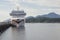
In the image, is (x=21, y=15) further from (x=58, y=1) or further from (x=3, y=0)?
(x=58, y=1)

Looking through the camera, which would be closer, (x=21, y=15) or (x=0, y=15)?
(x=21, y=15)

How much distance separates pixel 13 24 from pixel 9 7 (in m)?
1.22

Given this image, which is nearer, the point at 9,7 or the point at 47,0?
the point at 9,7

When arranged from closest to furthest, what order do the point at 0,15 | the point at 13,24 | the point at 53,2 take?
the point at 13,24 → the point at 0,15 → the point at 53,2

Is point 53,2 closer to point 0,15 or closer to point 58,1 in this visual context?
point 58,1

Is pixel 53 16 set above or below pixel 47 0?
below

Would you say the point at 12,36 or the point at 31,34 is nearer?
the point at 12,36

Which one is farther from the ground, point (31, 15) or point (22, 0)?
point (22, 0)

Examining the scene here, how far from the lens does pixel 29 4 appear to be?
4.21m

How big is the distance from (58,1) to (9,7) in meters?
1.23

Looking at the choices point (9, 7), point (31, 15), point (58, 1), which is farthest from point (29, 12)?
point (58, 1)

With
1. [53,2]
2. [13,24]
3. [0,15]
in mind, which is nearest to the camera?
[13,24]

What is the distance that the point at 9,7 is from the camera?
4.02 m

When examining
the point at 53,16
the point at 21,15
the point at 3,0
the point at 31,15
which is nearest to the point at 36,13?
the point at 31,15
